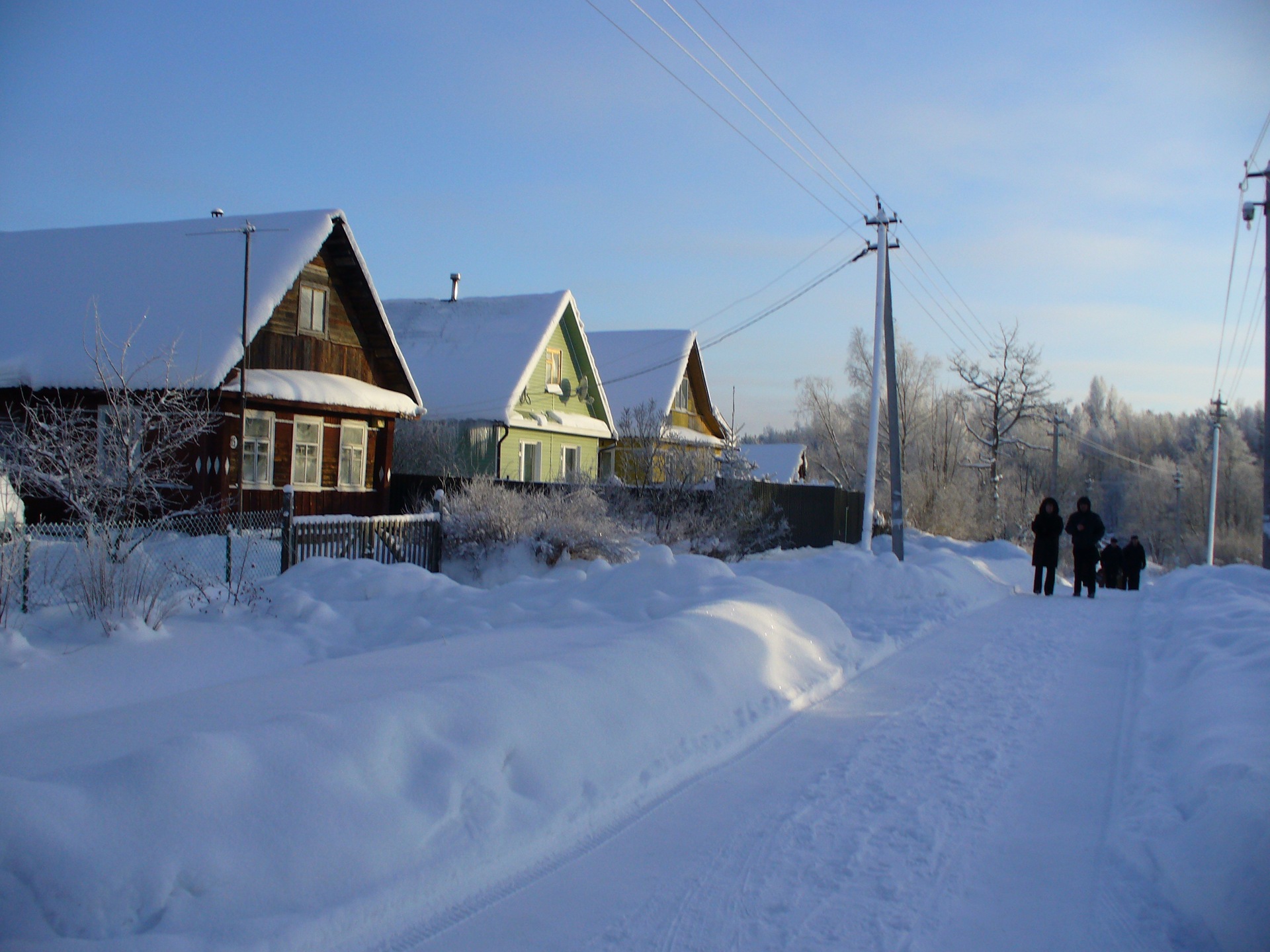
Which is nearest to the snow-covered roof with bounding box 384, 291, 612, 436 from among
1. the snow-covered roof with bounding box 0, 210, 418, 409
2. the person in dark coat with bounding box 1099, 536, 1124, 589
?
the snow-covered roof with bounding box 0, 210, 418, 409

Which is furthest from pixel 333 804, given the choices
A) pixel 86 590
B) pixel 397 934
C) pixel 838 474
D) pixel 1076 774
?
pixel 838 474

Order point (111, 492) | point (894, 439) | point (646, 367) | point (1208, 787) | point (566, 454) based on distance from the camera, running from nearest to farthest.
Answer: point (1208, 787) < point (111, 492) < point (894, 439) < point (566, 454) < point (646, 367)

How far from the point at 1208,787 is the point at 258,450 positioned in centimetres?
1705

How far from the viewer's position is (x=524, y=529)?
14.9 meters

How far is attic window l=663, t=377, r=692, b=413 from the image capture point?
34094 mm

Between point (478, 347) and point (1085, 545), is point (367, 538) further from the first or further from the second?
point (478, 347)

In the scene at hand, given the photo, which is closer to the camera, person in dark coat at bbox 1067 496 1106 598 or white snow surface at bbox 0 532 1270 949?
white snow surface at bbox 0 532 1270 949

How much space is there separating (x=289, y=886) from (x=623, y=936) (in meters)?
1.22

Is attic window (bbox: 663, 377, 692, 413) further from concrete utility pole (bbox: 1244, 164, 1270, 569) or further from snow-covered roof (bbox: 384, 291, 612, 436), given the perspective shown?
concrete utility pole (bbox: 1244, 164, 1270, 569)

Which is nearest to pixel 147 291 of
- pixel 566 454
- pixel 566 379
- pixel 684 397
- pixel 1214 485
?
pixel 566 379

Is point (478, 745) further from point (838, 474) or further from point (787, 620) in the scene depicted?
point (838, 474)

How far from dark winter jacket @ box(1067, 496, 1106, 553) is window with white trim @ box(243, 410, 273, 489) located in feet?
47.3

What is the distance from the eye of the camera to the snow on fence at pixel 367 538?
11.8m

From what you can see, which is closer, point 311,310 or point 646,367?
point 311,310
